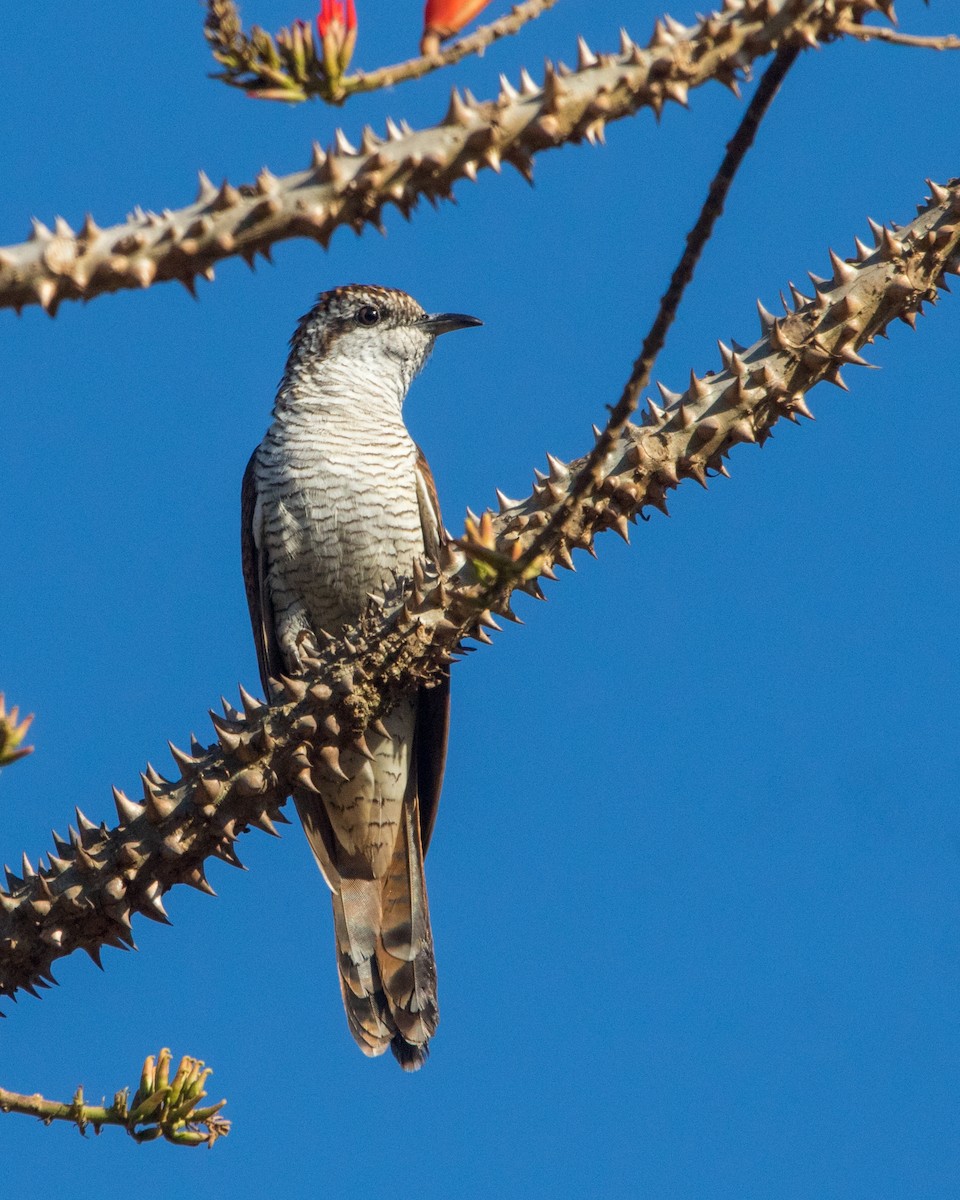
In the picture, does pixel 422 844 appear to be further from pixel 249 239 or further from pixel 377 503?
pixel 249 239

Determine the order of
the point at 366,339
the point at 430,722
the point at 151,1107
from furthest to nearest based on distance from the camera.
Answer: the point at 366,339 < the point at 430,722 < the point at 151,1107

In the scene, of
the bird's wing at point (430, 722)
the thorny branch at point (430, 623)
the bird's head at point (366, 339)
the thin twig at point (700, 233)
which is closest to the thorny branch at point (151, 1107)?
the thorny branch at point (430, 623)

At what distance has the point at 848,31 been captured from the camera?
6.81ft

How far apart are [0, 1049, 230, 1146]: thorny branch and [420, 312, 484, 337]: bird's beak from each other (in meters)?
5.08

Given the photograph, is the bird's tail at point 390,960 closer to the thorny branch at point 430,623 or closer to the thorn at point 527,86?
the thorny branch at point 430,623

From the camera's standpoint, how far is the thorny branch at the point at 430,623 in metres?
3.11

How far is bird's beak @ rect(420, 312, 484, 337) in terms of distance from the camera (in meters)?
7.34

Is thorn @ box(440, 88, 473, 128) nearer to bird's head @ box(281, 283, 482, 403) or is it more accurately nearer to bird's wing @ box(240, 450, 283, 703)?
bird's wing @ box(240, 450, 283, 703)

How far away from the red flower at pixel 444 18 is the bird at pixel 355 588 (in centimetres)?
427

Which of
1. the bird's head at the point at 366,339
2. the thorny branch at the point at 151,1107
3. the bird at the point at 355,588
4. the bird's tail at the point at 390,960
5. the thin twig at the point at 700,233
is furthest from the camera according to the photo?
the bird's head at the point at 366,339

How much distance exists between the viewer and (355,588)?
21.1 feet

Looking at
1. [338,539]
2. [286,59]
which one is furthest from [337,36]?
[338,539]

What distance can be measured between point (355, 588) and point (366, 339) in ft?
5.00

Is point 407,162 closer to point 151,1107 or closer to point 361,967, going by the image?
point 151,1107
